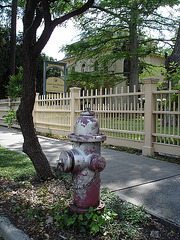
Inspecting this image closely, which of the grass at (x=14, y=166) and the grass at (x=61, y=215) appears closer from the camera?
the grass at (x=61, y=215)

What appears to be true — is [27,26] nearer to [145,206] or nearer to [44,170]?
[44,170]

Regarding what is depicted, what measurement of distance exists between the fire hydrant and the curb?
592mm

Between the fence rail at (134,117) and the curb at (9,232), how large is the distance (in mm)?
4422

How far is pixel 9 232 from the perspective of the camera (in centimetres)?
249

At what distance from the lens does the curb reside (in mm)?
2402

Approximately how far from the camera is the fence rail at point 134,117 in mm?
6094

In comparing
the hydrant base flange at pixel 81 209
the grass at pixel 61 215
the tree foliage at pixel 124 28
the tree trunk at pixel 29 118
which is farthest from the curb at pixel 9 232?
the tree foliage at pixel 124 28

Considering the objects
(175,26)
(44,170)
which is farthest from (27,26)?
(175,26)

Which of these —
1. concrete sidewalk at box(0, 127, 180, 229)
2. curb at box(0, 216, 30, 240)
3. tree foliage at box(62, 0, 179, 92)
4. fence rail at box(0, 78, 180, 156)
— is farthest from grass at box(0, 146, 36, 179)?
tree foliage at box(62, 0, 179, 92)

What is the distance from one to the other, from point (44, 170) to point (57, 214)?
1353 millimetres

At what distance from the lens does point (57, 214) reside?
2748 millimetres

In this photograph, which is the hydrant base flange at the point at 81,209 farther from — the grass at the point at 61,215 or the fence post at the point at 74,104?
the fence post at the point at 74,104

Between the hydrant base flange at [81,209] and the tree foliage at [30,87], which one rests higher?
the tree foliage at [30,87]

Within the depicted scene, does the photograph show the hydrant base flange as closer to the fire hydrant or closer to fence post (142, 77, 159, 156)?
the fire hydrant
